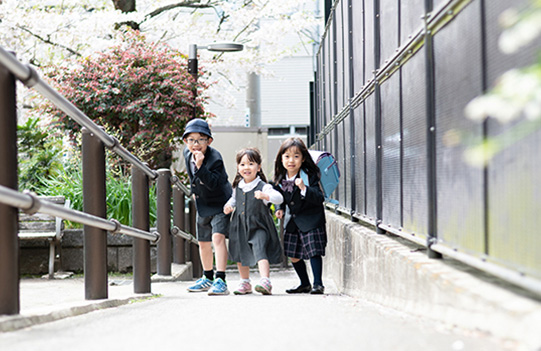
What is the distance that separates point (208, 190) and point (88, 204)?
2074 mm

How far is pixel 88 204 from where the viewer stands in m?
4.12

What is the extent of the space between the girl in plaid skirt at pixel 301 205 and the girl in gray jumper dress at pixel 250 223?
0.60 feet

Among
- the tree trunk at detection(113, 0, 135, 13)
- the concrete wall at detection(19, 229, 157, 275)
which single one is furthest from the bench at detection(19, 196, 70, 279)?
the tree trunk at detection(113, 0, 135, 13)

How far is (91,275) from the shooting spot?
4.08 metres

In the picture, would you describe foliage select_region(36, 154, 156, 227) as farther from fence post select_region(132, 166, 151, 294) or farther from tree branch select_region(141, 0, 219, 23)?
tree branch select_region(141, 0, 219, 23)

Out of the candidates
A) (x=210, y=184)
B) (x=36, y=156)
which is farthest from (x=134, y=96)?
(x=210, y=184)

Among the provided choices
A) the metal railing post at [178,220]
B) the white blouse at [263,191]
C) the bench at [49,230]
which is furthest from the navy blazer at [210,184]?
the metal railing post at [178,220]

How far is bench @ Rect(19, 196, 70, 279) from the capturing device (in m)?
7.70

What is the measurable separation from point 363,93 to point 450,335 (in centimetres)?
388

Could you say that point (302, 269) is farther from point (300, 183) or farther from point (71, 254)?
point (71, 254)

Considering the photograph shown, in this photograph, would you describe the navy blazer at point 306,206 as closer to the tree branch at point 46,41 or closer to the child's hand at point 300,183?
the child's hand at point 300,183

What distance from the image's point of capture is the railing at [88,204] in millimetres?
2867

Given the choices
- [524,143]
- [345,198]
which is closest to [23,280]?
[345,198]

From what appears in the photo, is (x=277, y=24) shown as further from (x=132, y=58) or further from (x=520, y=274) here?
(x=520, y=274)
